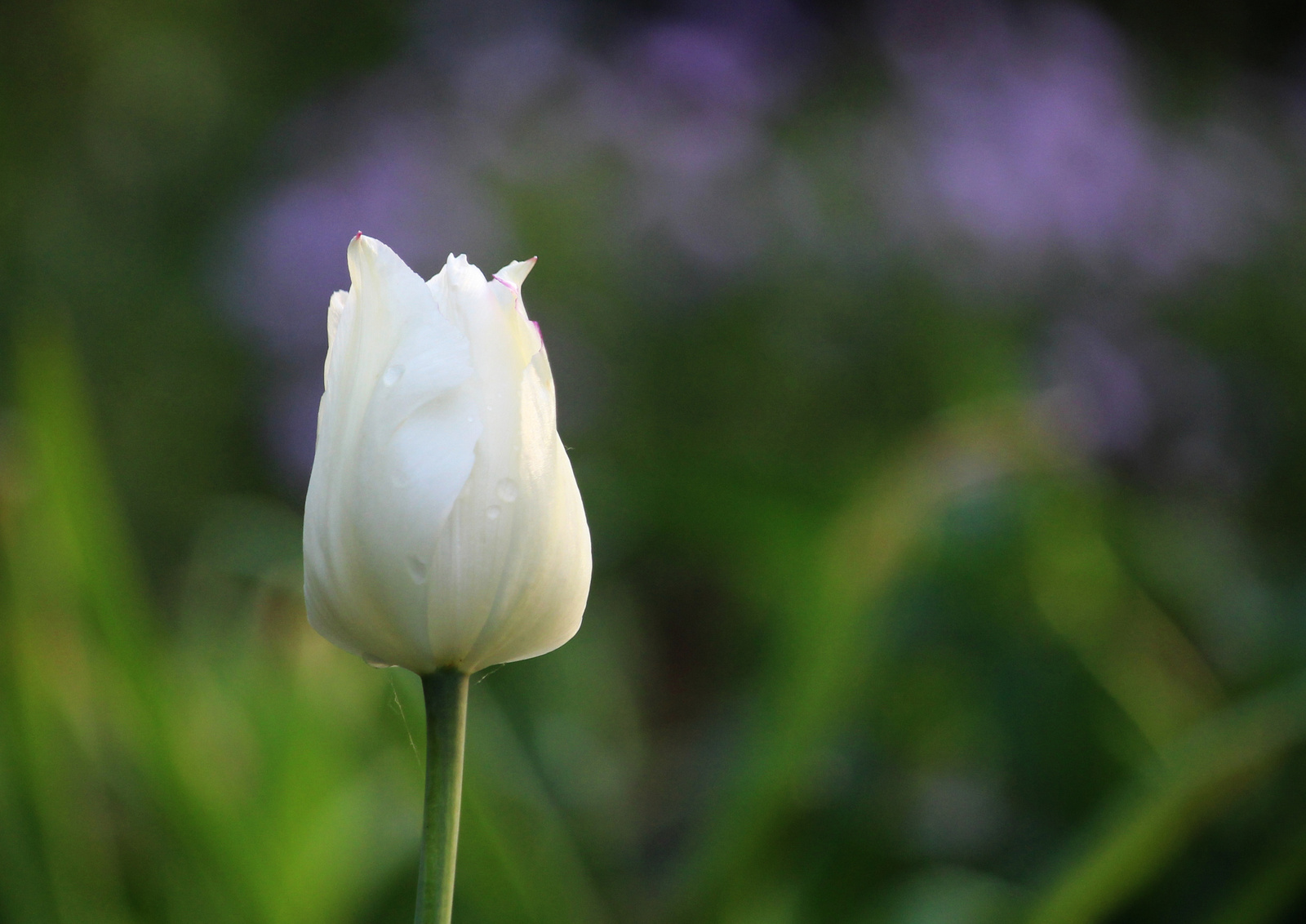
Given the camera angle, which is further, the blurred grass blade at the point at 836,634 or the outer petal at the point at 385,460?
the blurred grass blade at the point at 836,634

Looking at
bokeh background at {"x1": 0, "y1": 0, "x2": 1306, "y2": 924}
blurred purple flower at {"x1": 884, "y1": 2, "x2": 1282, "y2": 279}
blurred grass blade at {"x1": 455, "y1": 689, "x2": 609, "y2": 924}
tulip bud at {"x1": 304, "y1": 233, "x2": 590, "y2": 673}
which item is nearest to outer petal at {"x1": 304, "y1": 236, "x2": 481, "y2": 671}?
tulip bud at {"x1": 304, "y1": 233, "x2": 590, "y2": 673}

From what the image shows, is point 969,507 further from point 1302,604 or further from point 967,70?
point 967,70

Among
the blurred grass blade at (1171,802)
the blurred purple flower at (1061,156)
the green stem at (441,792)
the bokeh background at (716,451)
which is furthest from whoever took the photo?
the blurred purple flower at (1061,156)

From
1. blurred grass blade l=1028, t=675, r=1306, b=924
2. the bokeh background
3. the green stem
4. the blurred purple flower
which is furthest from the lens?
the blurred purple flower

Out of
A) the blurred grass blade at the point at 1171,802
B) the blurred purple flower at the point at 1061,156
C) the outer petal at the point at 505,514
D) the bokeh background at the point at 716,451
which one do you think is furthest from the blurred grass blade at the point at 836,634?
the blurred purple flower at the point at 1061,156

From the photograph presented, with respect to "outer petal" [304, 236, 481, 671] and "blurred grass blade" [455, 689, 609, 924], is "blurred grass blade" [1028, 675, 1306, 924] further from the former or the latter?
"outer petal" [304, 236, 481, 671]

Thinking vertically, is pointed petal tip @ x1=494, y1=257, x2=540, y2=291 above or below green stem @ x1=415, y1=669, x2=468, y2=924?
above

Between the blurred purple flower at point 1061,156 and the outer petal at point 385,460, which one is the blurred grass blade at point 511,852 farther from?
the blurred purple flower at point 1061,156

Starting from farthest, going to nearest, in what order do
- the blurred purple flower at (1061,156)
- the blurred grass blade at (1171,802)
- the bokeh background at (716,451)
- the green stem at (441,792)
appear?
the blurred purple flower at (1061,156) → the bokeh background at (716,451) → the blurred grass blade at (1171,802) → the green stem at (441,792)

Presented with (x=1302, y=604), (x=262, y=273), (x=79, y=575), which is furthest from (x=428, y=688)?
(x=262, y=273)
